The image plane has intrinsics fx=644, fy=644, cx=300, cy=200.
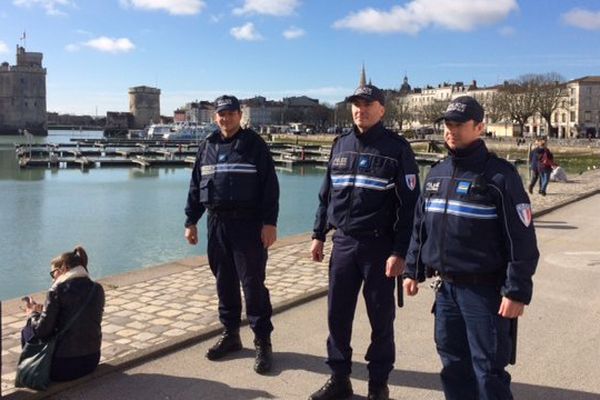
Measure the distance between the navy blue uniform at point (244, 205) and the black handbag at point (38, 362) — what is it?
1.15 meters

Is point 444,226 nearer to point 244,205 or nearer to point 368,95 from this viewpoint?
point 368,95

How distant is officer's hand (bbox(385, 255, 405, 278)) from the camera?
4281 millimetres

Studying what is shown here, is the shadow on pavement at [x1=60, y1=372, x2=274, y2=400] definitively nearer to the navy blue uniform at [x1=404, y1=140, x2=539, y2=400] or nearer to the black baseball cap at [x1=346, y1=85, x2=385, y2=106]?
the navy blue uniform at [x1=404, y1=140, x2=539, y2=400]

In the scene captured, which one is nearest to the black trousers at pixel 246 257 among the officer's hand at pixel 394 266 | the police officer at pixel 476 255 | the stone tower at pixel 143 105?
the officer's hand at pixel 394 266

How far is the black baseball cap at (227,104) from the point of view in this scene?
17.1ft

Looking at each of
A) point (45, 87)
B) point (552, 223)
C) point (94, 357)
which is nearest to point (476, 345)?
point (94, 357)

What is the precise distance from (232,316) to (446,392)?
213 centimetres

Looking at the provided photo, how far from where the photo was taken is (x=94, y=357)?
15.9 ft

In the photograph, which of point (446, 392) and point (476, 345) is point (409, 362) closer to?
point (446, 392)

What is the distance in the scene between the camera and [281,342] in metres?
5.76

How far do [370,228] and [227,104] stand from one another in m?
1.70

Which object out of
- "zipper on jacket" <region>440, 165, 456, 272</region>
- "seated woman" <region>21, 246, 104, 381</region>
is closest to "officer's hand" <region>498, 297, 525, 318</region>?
"zipper on jacket" <region>440, 165, 456, 272</region>

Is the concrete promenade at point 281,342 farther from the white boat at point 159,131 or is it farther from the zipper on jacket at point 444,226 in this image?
the white boat at point 159,131

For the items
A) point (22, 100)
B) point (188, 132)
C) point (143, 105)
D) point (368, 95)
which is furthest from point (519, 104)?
point (143, 105)
